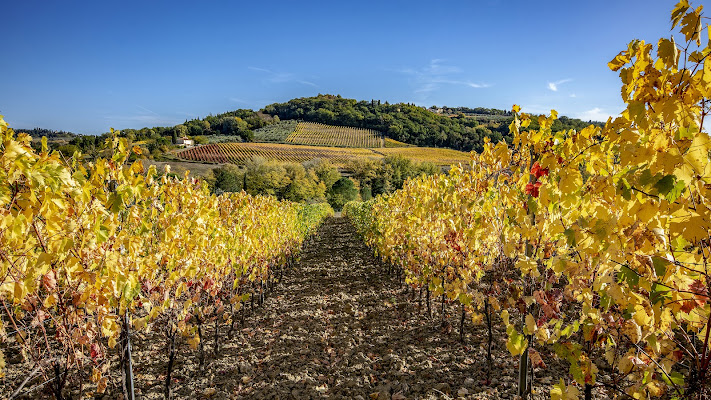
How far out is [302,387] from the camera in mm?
4020

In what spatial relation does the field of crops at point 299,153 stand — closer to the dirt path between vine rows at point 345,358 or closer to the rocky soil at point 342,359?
the dirt path between vine rows at point 345,358

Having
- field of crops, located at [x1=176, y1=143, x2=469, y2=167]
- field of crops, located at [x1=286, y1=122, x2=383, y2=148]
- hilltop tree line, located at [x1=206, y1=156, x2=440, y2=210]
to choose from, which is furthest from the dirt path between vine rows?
Result: field of crops, located at [x1=286, y1=122, x2=383, y2=148]

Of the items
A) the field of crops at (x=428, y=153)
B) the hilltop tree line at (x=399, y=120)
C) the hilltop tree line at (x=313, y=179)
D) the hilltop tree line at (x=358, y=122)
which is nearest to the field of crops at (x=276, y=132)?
the hilltop tree line at (x=358, y=122)

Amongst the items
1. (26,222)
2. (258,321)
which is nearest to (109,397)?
(258,321)

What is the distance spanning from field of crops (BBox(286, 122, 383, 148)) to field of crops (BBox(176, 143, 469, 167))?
574 centimetres

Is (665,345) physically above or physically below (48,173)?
below

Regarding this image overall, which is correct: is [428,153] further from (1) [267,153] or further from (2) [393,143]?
(1) [267,153]

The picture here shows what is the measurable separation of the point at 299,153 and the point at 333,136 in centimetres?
2317

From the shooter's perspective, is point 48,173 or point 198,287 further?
point 198,287

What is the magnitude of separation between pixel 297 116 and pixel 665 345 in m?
111

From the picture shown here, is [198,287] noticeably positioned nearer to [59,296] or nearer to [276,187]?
[59,296]

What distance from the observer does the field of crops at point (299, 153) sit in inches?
2391

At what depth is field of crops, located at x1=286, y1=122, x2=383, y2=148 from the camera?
82.2 metres

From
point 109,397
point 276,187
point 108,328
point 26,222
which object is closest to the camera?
point 26,222
